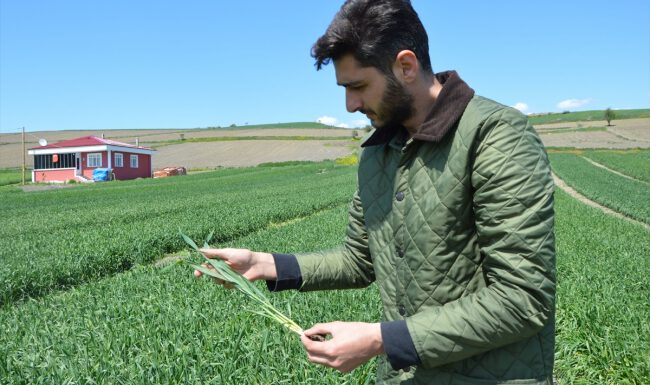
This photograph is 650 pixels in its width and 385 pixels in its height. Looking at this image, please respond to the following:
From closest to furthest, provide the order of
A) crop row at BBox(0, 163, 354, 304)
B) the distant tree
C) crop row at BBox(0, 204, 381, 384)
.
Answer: crop row at BBox(0, 204, 381, 384), crop row at BBox(0, 163, 354, 304), the distant tree

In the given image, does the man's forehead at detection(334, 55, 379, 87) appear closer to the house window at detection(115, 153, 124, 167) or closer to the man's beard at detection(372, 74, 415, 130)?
the man's beard at detection(372, 74, 415, 130)

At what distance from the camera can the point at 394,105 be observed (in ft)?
5.98

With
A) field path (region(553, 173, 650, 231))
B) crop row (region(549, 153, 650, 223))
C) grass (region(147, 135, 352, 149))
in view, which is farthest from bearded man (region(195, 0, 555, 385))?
grass (region(147, 135, 352, 149))

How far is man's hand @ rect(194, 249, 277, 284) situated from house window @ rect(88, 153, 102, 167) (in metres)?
47.6

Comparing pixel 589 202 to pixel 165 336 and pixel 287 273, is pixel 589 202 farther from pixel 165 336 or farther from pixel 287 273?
pixel 287 273

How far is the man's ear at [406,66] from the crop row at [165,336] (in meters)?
1.33

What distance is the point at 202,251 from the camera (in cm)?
256

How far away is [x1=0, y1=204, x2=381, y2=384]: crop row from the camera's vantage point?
3.75 m

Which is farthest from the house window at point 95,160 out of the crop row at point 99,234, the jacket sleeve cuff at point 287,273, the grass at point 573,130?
the grass at point 573,130

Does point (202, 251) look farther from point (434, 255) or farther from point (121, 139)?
point (121, 139)

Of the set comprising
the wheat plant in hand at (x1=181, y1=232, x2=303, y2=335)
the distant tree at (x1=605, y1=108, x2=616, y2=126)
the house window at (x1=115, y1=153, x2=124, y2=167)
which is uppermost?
the distant tree at (x1=605, y1=108, x2=616, y2=126)

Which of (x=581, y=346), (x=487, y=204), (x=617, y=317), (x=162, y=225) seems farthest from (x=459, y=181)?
(x=162, y=225)

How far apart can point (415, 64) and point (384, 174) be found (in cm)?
45

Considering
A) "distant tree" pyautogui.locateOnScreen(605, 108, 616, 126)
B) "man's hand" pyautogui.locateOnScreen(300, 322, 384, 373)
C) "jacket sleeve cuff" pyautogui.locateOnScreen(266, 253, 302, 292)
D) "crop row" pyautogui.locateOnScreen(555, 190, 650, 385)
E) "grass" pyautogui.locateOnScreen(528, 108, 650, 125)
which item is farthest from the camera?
"grass" pyautogui.locateOnScreen(528, 108, 650, 125)
